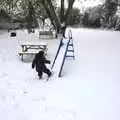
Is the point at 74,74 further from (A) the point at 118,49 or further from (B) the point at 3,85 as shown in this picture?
(A) the point at 118,49

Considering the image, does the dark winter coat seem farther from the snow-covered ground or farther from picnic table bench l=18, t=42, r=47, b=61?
picnic table bench l=18, t=42, r=47, b=61

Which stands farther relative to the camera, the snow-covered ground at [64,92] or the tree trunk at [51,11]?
the tree trunk at [51,11]

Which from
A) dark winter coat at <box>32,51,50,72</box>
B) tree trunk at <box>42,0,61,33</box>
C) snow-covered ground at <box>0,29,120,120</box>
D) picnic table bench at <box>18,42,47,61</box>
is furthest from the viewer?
tree trunk at <box>42,0,61,33</box>

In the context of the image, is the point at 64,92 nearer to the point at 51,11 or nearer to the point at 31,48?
the point at 31,48

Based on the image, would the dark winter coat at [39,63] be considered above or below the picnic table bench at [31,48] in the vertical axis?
above

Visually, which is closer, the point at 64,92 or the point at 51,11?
the point at 64,92

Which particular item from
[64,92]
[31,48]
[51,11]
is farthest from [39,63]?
[51,11]

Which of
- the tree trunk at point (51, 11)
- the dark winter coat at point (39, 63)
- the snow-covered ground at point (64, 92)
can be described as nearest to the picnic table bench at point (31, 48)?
the snow-covered ground at point (64, 92)

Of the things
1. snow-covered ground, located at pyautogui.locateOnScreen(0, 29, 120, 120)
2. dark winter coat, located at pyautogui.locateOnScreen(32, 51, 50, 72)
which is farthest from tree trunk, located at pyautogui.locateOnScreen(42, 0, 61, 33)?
dark winter coat, located at pyautogui.locateOnScreen(32, 51, 50, 72)

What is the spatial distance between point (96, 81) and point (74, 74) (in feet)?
4.85

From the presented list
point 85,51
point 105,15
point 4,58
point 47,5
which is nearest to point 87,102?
point 4,58

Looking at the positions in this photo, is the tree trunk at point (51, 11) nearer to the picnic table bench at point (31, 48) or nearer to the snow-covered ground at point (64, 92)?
the picnic table bench at point (31, 48)

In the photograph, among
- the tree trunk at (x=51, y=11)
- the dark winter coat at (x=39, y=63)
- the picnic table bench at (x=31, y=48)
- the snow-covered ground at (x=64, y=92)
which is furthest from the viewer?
the tree trunk at (x=51, y=11)

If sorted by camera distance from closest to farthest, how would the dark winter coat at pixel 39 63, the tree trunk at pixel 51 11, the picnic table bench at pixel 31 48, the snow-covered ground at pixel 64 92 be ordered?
the snow-covered ground at pixel 64 92 → the dark winter coat at pixel 39 63 → the picnic table bench at pixel 31 48 → the tree trunk at pixel 51 11
